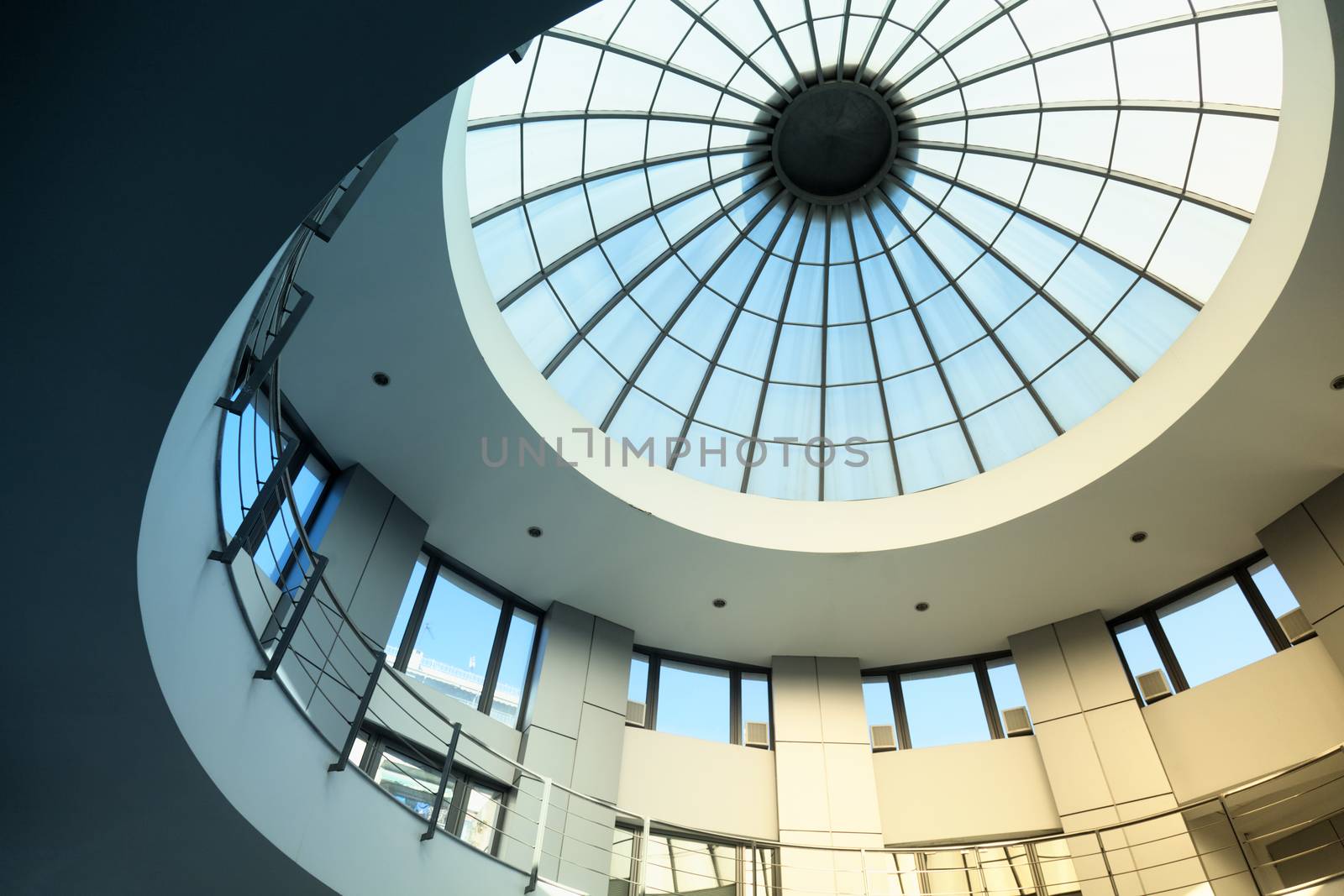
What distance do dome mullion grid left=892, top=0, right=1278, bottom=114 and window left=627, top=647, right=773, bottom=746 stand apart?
1356 centimetres

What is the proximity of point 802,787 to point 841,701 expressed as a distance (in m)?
2.42

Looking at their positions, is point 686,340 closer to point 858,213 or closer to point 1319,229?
point 858,213

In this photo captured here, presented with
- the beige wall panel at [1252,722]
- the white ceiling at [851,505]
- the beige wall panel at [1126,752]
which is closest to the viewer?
the white ceiling at [851,505]

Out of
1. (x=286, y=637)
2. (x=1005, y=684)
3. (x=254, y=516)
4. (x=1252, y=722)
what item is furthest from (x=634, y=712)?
(x=254, y=516)

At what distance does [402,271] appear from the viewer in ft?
45.0

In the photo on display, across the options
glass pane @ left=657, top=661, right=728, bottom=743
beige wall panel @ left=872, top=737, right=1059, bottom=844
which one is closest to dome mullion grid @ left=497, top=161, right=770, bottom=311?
glass pane @ left=657, top=661, right=728, bottom=743

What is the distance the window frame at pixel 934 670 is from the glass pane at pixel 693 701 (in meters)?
3.55

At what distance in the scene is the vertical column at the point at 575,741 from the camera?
52.8 feet

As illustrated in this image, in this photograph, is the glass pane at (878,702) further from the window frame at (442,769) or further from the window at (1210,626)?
the window frame at (442,769)

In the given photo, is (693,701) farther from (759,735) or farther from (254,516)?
(254,516)

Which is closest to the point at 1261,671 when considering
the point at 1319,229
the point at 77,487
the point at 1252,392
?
the point at 1252,392

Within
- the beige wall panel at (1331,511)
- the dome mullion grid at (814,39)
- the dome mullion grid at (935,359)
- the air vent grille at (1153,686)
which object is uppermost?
the dome mullion grid at (814,39)

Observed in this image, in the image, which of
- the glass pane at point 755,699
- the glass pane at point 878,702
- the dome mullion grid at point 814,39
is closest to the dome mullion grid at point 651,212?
the dome mullion grid at point 814,39

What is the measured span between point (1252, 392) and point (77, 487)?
668 inches
